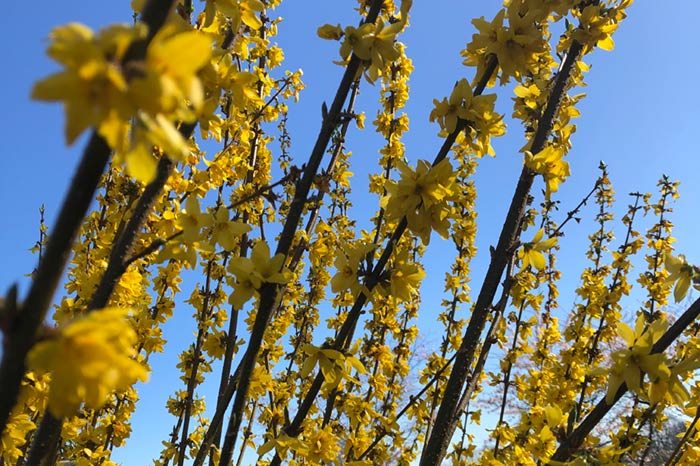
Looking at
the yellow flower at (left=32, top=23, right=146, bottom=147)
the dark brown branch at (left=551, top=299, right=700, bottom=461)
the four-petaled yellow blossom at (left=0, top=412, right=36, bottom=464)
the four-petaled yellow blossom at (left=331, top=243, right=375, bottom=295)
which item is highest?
the four-petaled yellow blossom at (left=331, top=243, right=375, bottom=295)

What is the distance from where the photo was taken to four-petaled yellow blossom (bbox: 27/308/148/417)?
686 mm

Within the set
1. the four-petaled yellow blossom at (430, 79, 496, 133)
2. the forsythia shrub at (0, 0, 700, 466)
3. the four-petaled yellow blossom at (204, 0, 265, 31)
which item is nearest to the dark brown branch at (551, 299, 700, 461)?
the forsythia shrub at (0, 0, 700, 466)

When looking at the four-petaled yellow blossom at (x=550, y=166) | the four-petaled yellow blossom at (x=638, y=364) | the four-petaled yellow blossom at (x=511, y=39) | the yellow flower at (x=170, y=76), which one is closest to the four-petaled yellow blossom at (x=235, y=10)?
the four-petaled yellow blossom at (x=511, y=39)

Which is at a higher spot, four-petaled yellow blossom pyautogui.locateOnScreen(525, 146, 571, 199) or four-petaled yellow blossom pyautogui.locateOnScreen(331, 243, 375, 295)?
four-petaled yellow blossom pyautogui.locateOnScreen(525, 146, 571, 199)

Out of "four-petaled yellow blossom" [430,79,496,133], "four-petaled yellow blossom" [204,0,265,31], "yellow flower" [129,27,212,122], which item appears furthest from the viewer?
"four-petaled yellow blossom" [430,79,496,133]

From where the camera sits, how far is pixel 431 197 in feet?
5.82

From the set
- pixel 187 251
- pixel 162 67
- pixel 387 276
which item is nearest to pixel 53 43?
pixel 162 67

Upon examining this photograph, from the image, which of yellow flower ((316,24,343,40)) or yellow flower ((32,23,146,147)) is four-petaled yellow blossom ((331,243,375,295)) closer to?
yellow flower ((316,24,343,40))

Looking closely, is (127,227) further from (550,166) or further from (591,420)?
(550,166)

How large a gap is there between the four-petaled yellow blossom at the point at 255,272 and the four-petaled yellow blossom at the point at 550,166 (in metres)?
1.21

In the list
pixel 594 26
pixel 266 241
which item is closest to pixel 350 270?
pixel 266 241

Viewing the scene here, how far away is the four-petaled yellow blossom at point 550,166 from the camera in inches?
87.0

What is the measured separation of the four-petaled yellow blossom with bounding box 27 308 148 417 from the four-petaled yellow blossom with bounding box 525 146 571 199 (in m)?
1.90

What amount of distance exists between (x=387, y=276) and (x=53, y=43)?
1.36 metres
